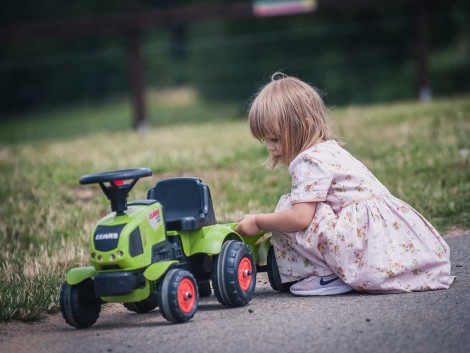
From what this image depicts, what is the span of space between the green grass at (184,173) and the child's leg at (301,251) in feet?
3.92

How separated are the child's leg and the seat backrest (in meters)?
0.39

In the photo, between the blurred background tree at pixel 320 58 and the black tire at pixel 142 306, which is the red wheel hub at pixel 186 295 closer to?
the black tire at pixel 142 306

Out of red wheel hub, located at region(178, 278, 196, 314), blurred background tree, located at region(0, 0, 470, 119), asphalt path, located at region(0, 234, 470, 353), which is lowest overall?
asphalt path, located at region(0, 234, 470, 353)

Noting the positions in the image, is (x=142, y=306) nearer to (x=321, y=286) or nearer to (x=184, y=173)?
(x=321, y=286)

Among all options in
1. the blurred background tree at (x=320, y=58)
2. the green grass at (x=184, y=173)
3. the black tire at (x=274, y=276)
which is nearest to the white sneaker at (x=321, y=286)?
the black tire at (x=274, y=276)

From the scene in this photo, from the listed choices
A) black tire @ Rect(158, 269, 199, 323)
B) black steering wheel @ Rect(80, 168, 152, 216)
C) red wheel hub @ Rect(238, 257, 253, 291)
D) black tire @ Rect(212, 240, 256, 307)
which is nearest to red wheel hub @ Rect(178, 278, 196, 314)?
black tire @ Rect(158, 269, 199, 323)

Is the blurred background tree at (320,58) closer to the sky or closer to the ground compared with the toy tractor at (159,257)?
closer to the sky

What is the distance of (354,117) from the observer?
36.8ft

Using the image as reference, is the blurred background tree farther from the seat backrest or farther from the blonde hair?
the seat backrest

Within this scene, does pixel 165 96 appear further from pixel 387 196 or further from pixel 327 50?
pixel 387 196

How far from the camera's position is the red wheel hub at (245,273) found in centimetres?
411

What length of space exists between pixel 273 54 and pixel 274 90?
56.6 ft

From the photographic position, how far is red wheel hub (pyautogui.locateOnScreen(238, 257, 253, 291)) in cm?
411

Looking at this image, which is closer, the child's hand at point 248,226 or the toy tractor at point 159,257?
the toy tractor at point 159,257
